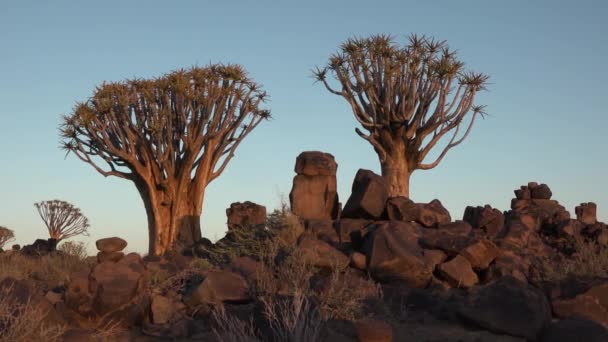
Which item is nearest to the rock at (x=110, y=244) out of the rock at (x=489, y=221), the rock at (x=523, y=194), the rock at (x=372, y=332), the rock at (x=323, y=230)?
the rock at (x=323, y=230)

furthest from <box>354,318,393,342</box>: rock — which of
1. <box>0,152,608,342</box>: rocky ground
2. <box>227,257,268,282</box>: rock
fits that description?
<box>227,257,268,282</box>: rock

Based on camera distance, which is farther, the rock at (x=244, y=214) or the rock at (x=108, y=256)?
the rock at (x=244, y=214)

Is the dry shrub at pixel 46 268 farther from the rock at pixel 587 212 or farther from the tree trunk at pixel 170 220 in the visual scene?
the rock at pixel 587 212

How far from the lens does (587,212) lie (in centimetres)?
1919

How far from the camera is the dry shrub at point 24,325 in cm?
720

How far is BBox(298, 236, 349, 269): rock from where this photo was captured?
34.1 feet

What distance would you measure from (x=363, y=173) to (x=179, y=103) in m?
8.60

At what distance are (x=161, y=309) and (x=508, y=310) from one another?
4.05m

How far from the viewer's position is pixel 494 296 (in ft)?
28.7

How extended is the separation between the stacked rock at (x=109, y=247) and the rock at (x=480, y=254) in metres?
5.21

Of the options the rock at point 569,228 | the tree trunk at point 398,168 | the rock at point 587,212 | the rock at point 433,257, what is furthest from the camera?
the tree trunk at point 398,168

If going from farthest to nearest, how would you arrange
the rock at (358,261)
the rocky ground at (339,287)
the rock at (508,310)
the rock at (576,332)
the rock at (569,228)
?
the rock at (569,228)
the rock at (358,261)
the rock at (508,310)
the rocky ground at (339,287)
the rock at (576,332)

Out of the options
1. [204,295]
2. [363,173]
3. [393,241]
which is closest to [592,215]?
[363,173]

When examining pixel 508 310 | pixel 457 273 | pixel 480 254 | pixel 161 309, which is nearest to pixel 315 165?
pixel 480 254
